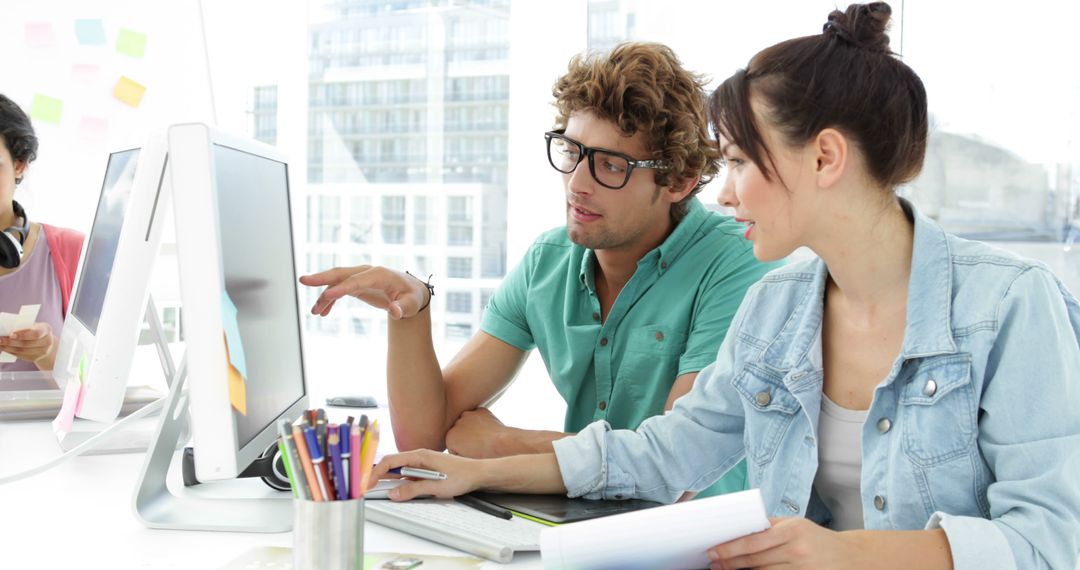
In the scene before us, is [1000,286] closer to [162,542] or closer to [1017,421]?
[1017,421]

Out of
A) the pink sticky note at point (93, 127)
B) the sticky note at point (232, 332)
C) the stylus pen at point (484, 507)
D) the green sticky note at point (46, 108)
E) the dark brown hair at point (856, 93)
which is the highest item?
the green sticky note at point (46, 108)

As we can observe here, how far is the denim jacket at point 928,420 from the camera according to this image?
871 mm

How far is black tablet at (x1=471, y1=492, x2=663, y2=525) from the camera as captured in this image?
104cm

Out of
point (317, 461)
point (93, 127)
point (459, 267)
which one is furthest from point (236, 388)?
point (459, 267)

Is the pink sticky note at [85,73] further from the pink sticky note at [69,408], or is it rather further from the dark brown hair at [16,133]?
the pink sticky note at [69,408]

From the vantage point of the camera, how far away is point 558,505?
111 cm

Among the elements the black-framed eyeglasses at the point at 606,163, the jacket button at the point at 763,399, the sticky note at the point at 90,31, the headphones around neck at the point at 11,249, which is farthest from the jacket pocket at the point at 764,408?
the sticky note at the point at 90,31

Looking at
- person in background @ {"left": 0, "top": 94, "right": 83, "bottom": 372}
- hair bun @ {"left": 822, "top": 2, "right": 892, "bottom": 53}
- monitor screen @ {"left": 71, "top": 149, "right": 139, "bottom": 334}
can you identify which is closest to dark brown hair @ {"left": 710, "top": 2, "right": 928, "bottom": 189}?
hair bun @ {"left": 822, "top": 2, "right": 892, "bottom": 53}

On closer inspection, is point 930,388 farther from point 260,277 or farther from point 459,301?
point 459,301

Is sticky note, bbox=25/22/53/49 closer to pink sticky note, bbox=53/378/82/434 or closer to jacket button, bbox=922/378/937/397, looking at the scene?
pink sticky note, bbox=53/378/82/434

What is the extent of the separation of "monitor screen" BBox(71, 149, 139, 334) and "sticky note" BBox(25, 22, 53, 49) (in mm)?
1619

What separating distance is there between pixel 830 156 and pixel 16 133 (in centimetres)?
195

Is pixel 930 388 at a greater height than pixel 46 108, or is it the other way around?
pixel 46 108

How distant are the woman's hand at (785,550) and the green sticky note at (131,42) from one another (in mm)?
2636
